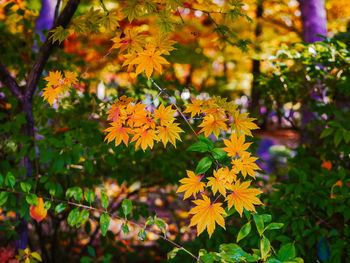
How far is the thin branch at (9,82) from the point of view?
206 cm

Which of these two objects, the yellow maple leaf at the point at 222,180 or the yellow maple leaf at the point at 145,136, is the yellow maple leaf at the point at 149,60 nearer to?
the yellow maple leaf at the point at 145,136

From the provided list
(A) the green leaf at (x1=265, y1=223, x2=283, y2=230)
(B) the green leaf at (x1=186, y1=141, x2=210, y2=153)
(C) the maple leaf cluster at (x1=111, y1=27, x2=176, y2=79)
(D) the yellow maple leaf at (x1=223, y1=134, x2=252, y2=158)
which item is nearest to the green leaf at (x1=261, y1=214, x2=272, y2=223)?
(A) the green leaf at (x1=265, y1=223, x2=283, y2=230)

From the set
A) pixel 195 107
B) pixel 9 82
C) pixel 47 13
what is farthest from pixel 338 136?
pixel 47 13

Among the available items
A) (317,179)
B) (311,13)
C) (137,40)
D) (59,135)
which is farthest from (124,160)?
(311,13)

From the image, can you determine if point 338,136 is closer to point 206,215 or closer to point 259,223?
point 259,223

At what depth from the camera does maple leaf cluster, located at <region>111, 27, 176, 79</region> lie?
1305 mm

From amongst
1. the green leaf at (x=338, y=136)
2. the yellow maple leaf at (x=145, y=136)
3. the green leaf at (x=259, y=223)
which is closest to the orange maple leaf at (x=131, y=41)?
the yellow maple leaf at (x=145, y=136)

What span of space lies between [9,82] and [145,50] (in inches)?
52.6

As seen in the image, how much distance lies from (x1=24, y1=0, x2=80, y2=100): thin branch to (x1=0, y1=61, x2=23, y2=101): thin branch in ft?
0.22

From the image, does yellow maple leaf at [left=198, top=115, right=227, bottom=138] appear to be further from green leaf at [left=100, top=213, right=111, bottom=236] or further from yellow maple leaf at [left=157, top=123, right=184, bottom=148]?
green leaf at [left=100, top=213, right=111, bottom=236]

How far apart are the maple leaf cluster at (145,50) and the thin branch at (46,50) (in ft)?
1.89

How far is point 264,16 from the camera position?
276 inches

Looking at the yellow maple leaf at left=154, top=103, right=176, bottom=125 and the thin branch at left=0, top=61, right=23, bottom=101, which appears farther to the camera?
the thin branch at left=0, top=61, right=23, bottom=101

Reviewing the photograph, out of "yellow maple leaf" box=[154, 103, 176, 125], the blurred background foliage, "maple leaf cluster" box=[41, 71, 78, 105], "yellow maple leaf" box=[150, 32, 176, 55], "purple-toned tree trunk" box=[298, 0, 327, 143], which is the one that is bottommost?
the blurred background foliage
